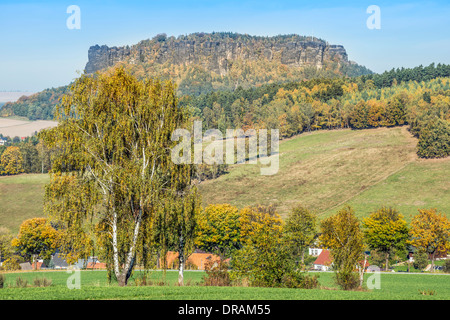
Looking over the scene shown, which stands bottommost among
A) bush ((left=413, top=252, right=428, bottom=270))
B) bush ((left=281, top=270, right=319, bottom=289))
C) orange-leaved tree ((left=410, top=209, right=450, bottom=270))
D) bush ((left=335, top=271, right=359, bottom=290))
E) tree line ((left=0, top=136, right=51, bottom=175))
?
bush ((left=413, top=252, right=428, bottom=270))

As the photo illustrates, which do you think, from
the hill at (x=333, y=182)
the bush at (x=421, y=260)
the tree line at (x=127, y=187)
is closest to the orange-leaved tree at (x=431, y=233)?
the bush at (x=421, y=260)

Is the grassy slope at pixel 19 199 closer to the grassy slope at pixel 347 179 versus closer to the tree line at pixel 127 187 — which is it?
the grassy slope at pixel 347 179

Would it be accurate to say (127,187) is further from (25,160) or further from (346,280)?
(25,160)

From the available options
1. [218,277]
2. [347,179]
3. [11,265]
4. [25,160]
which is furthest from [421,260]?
[25,160]

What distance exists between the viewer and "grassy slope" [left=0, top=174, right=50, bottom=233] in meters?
116

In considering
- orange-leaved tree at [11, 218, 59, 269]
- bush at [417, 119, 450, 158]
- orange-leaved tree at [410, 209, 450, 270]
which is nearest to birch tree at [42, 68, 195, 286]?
orange-leaved tree at [410, 209, 450, 270]

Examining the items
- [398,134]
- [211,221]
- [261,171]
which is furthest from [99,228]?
[398,134]

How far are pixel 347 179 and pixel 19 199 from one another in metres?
85.2

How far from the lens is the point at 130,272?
2909cm

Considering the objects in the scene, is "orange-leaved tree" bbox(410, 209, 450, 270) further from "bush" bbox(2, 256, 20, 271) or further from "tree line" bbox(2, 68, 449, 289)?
"bush" bbox(2, 256, 20, 271)

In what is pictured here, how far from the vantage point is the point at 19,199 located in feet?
430

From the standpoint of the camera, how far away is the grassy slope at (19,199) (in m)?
116

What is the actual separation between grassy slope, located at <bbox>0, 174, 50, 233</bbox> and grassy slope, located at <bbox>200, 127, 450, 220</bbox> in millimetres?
41938
